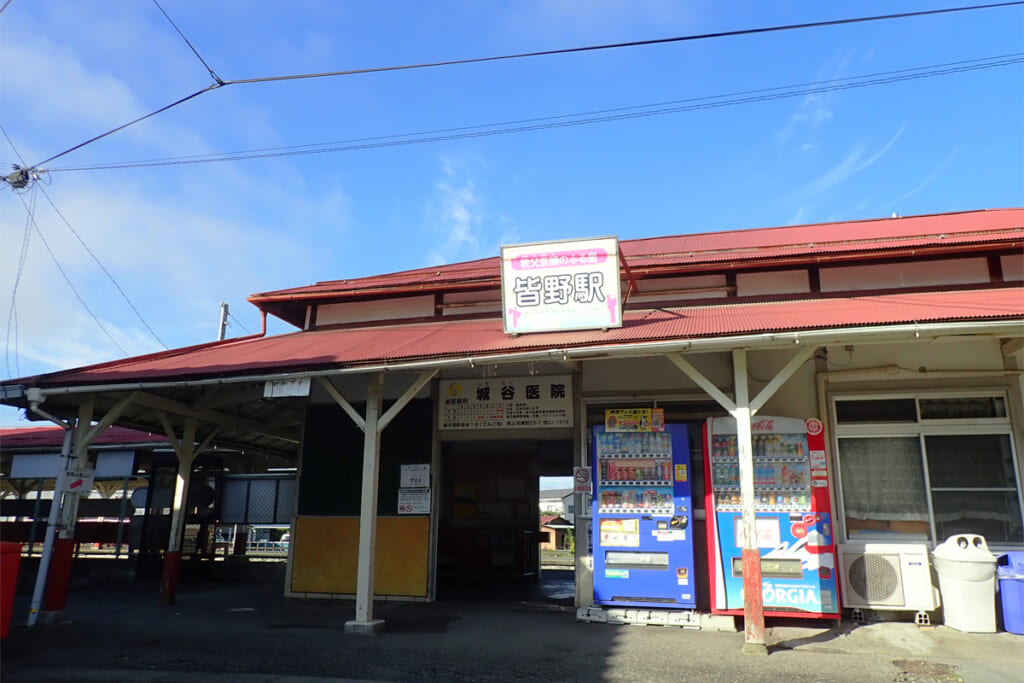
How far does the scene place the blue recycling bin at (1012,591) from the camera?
7.07 meters

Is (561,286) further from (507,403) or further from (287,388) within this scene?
(287,388)

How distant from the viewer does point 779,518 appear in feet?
25.0

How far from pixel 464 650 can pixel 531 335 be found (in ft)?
11.3

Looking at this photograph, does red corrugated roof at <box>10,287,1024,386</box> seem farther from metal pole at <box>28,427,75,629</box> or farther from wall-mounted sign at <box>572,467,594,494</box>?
wall-mounted sign at <box>572,467,594,494</box>

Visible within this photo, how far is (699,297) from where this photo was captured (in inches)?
375

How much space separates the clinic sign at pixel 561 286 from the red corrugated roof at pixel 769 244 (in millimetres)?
1789

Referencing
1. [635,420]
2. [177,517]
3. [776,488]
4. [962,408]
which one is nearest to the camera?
[776,488]

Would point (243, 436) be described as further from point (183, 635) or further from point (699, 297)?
point (699, 297)

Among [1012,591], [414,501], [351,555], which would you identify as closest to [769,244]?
[1012,591]

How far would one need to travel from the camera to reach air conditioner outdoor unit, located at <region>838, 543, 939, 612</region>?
7.59 meters

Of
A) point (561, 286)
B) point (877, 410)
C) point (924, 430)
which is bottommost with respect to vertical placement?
point (924, 430)

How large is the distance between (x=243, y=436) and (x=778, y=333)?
979 cm

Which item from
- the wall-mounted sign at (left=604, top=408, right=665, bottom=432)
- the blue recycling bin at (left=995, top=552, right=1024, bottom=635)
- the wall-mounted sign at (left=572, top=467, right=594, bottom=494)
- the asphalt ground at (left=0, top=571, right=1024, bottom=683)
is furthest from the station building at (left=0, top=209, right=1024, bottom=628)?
the asphalt ground at (left=0, top=571, right=1024, bottom=683)

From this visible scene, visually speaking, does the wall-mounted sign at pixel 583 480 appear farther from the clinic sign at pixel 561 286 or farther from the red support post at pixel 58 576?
the red support post at pixel 58 576
